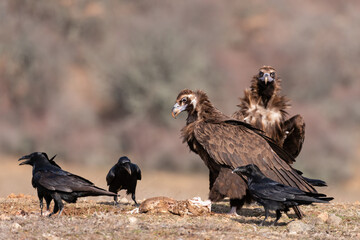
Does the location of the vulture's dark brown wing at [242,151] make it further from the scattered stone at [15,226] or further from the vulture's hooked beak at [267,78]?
the scattered stone at [15,226]

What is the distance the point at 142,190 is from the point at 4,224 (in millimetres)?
4980

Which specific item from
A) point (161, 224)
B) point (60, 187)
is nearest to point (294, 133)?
point (161, 224)

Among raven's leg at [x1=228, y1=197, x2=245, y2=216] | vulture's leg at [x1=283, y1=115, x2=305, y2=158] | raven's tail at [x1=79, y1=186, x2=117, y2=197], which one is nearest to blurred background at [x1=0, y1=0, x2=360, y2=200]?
vulture's leg at [x1=283, y1=115, x2=305, y2=158]

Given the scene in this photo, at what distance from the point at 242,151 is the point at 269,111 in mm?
2254

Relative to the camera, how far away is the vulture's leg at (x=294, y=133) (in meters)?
10.6

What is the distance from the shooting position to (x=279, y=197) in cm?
734

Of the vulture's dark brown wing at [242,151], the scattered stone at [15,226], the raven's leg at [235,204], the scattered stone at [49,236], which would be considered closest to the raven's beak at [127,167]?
the vulture's dark brown wing at [242,151]

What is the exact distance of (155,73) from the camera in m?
26.8

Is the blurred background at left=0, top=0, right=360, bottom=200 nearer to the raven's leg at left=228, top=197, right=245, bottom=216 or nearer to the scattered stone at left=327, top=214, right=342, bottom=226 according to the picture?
the raven's leg at left=228, top=197, right=245, bottom=216

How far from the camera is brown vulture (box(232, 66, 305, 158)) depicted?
1039 cm

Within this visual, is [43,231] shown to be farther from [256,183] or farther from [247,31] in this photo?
[247,31]

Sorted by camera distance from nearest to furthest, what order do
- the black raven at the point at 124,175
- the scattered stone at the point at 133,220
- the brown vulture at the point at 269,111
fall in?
the scattered stone at the point at 133,220, the black raven at the point at 124,175, the brown vulture at the point at 269,111

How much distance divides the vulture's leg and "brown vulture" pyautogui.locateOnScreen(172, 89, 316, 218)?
5.95ft

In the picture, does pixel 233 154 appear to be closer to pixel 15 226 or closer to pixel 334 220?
pixel 334 220
